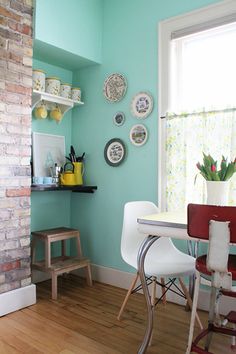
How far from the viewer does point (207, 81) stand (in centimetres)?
247

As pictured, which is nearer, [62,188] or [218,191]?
[218,191]

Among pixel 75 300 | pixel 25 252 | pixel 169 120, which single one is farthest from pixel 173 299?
pixel 169 120

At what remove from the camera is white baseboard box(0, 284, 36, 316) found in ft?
7.79

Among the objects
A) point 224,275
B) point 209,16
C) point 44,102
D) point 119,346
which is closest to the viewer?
point 224,275

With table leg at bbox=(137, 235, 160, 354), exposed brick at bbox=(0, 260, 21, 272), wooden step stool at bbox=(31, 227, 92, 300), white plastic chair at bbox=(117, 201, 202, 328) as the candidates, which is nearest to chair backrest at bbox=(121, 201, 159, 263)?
white plastic chair at bbox=(117, 201, 202, 328)

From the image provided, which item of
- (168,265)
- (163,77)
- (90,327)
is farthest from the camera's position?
(163,77)

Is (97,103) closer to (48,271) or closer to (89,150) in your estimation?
(89,150)

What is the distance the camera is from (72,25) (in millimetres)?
2875

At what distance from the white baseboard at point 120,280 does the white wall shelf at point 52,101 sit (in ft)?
5.11

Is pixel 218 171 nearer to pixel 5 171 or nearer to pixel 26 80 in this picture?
pixel 5 171

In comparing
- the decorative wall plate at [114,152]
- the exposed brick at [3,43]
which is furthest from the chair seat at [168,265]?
the exposed brick at [3,43]

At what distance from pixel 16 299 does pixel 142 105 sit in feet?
6.09

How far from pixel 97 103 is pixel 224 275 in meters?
2.18

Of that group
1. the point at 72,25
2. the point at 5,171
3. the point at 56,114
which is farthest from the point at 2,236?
the point at 72,25
